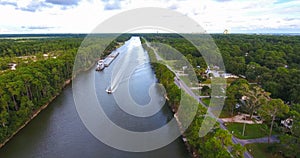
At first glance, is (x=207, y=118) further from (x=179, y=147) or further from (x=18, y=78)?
(x=18, y=78)

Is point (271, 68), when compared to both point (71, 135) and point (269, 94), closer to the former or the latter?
point (269, 94)

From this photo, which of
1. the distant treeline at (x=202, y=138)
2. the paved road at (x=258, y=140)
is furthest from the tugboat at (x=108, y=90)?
the paved road at (x=258, y=140)

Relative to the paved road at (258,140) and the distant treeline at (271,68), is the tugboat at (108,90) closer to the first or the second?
the paved road at (258,140)

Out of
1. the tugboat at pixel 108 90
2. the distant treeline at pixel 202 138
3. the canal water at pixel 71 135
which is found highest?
the distant treeline at pixel 202 138

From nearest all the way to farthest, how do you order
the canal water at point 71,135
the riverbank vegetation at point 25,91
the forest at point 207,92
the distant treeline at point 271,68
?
the forest at point 207,92, the canal water at point 71,135, the riverbank vegetation at point 25,91, the distant treeline at point 271,68

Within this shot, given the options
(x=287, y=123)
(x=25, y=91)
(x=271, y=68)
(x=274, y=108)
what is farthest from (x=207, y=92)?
(x=25, y=91)

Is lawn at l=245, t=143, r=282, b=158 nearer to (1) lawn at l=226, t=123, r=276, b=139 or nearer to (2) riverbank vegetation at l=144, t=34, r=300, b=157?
(2) riverbank vegetation at l=144, t=34, r=300, b=157

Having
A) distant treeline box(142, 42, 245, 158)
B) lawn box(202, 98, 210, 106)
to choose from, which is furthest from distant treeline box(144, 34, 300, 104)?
distant treeline box(142, 42, 245, 158)
